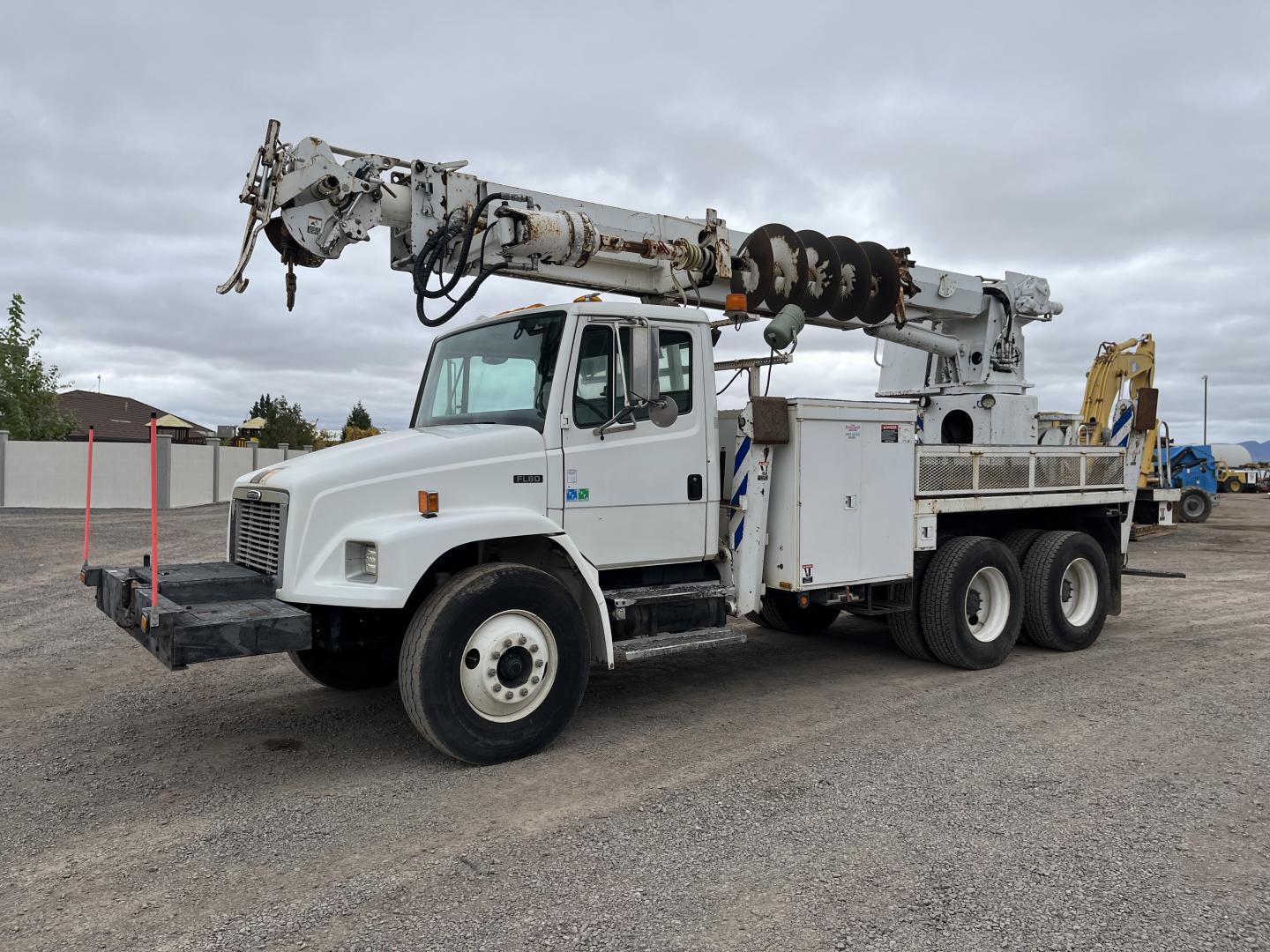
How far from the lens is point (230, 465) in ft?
93.1

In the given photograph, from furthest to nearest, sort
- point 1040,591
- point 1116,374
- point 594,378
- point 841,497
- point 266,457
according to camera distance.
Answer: point 266,457 < point 1116,374 < point 1040,591 < point 841,497 < point 594,378

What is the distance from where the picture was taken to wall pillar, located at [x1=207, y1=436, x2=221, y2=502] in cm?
2769

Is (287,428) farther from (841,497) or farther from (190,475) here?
(841,497)

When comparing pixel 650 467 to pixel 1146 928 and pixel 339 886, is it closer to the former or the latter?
pixel 339 886

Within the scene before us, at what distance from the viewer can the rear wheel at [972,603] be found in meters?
7.37

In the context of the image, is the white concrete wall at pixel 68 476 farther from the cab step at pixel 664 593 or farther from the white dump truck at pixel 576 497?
the cab step at pixel 664 593

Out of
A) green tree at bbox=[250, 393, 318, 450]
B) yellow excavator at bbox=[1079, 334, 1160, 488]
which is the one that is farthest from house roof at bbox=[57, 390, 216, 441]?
yellow excavator at bbox=[1079, 334, 1160, 488]

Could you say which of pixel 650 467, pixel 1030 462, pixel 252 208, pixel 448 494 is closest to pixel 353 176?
pixel 252 208

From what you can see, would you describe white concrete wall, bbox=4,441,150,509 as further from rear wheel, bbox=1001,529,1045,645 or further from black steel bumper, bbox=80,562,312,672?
rear wheel, bbox=1001,529,1045,645

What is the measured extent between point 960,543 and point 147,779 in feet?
19.4

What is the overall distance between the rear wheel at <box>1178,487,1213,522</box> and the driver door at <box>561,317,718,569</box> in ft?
77.9

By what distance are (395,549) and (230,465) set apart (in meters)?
26.0

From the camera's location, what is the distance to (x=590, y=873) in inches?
150

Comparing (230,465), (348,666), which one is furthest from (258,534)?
(230,465)
